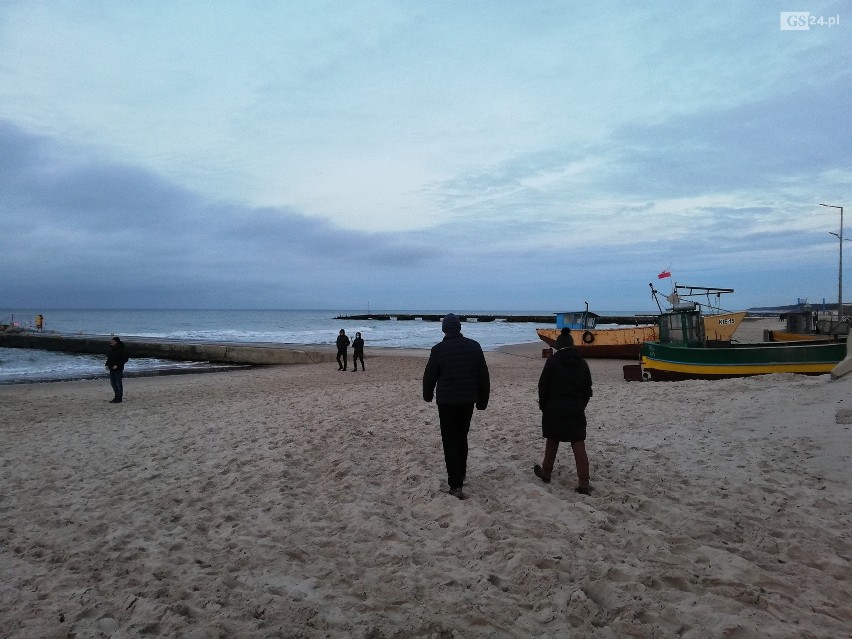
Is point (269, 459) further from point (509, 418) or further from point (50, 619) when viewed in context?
point (509, 418)

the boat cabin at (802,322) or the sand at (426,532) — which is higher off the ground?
the boat cabin at (802,322)

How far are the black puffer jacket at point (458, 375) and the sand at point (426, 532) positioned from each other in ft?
3.29

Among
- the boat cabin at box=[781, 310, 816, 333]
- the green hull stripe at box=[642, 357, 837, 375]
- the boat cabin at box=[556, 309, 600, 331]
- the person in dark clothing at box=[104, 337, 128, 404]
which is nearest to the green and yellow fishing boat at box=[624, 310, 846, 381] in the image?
the green hull stripe at box=[642, 357, 837, 375]

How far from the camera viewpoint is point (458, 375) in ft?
16.3

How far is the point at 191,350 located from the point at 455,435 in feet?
108

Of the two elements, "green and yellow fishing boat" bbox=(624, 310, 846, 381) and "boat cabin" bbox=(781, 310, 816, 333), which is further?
"boat cabin" bbox=(781, 310, 816, 333)

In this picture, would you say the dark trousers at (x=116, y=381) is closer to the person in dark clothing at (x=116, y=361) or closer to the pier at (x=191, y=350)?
the person in dark clothing at (x=116, y=361)

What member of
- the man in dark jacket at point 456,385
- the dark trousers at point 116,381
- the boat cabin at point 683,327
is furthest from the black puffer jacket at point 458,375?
the boat cabin at point 683,327

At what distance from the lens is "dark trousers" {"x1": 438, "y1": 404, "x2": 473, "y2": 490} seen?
5018mm

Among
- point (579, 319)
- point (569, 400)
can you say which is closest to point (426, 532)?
point (569, 400)

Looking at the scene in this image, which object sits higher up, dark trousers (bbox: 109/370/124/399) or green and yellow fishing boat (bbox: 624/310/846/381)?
green and yellow fishing boat (bbox: 624/310/846/381)

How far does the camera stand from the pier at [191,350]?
2925 centimetres

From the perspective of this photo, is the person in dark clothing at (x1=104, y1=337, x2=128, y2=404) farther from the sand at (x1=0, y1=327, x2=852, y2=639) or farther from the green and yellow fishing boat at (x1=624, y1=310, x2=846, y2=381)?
the green and yellow fishing boat at (x1=624, y1=310, x2=846, y2=381)

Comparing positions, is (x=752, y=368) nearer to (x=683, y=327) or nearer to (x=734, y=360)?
(x=734, y=360)
